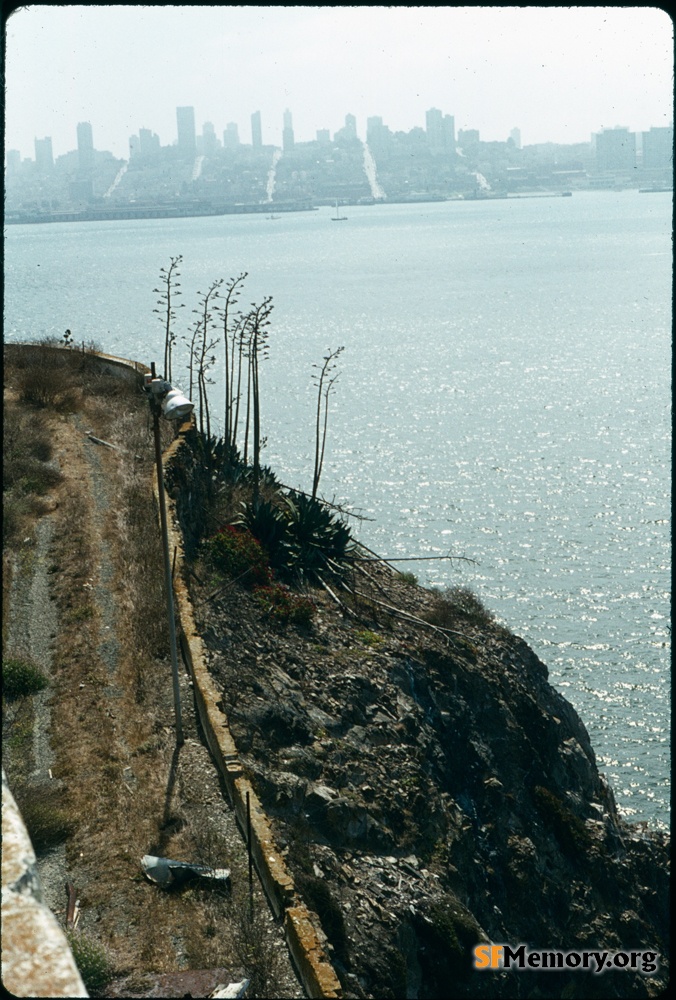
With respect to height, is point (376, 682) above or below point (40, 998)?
below

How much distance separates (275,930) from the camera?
339 inches

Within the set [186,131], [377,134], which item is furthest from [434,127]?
[186,131]

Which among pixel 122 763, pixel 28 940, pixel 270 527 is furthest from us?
pixel 270 527

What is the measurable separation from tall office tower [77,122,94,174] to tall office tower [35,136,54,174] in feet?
20.9

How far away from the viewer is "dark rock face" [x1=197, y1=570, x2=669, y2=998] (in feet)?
40.9

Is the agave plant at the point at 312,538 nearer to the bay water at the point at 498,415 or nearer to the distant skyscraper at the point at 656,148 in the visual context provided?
the bay water at the point at 498,415

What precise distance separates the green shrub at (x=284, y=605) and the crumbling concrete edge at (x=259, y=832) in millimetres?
3720

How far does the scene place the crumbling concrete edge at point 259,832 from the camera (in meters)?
7.86

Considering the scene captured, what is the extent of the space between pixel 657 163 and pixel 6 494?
146 m

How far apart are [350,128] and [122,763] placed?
18648 cm

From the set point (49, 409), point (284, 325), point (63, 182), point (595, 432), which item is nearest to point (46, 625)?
point (49, 409)

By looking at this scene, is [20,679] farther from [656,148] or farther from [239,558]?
[656,148]

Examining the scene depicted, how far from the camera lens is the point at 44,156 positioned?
7288 inches

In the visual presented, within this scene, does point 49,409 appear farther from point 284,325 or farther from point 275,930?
point 284,325
